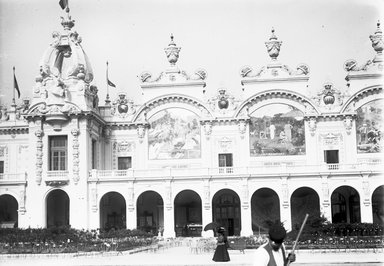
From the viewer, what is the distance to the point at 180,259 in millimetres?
25812

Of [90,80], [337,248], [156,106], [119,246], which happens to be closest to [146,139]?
[156,106]

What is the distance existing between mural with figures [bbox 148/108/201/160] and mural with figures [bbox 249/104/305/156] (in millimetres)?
4578

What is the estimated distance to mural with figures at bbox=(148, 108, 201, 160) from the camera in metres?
49.6

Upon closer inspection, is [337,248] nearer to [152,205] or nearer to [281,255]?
[281,255]

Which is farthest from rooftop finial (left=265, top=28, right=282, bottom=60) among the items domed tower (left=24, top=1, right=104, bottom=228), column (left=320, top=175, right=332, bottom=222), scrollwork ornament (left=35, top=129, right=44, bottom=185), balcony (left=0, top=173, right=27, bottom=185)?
balcony (left=0, top=173, right=27, bottom=185)

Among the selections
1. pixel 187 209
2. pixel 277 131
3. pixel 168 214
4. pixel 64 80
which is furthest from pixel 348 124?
pixel 64 80

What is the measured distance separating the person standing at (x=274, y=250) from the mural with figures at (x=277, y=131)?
38.8 meters

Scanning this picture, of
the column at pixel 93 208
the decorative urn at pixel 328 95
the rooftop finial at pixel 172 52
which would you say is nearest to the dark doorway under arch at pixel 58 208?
the column at pixel 93 208

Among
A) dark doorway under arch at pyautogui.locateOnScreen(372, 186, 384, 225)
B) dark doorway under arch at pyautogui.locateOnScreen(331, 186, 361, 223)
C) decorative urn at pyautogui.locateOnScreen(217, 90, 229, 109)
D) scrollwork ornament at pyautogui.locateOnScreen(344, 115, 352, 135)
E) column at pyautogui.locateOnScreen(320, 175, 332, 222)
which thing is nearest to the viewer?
column at pyautogui.locateOnScreen(320, 175, 332, 222)

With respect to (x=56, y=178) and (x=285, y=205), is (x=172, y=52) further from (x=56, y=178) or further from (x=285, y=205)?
(x=285, y=205)

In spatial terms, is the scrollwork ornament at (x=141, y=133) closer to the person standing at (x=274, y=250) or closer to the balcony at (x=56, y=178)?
the balcony at (x=56, y=178)

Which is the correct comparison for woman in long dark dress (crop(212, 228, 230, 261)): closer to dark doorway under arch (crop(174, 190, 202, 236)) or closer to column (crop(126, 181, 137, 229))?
column (crop(126, 181, 137, 229))

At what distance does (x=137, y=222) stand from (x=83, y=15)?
1794 cm

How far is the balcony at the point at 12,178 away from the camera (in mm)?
46347
